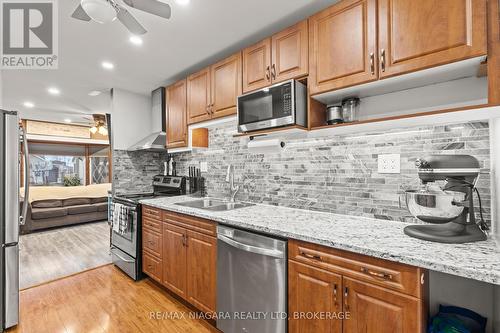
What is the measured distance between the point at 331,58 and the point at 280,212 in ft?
3.96

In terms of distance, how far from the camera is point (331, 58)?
63.6 inches

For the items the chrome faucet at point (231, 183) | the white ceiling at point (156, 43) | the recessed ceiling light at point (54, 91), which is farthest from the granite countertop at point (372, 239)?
the recessed ceiling light at point (54, 91)

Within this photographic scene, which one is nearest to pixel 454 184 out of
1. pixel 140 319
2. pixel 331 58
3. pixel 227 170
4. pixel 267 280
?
pixel 331 58

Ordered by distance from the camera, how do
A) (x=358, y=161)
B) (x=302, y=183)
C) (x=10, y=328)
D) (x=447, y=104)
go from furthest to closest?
(x=302, y=183) < (x=10, y=328) < (x=358, y=161) < (x=447, y=104)

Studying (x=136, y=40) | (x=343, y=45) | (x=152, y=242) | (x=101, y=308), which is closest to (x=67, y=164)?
(x=152, y=242)

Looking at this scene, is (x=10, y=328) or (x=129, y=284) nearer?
(x=10, y=328)

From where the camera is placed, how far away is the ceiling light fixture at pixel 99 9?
133cm

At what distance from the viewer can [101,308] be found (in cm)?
219

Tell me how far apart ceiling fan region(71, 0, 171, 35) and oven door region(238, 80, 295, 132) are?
839 mm

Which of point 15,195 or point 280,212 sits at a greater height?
point 15,195

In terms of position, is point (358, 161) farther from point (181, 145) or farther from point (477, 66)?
point (181, 145)

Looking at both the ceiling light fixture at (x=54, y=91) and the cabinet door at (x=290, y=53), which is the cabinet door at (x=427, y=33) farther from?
the ceiling light fixture at (x=54, y=91)

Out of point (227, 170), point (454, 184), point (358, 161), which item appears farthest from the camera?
point (227, 170)

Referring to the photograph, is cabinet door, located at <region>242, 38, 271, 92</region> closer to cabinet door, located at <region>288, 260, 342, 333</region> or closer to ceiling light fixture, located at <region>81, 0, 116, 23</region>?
ceiling light fixture, located at <region>81, 0, 116, 23</region>
